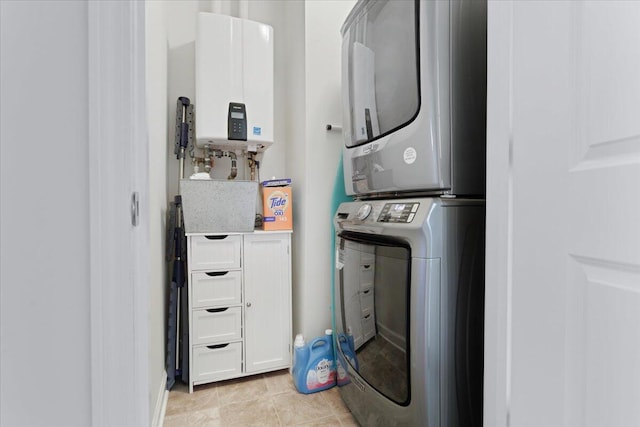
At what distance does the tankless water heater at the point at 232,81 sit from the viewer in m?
1.83

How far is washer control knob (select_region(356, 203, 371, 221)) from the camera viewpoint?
1265 mm

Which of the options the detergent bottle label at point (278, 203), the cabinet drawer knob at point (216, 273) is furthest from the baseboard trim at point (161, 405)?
the detergent bottle label at point (278, 203)

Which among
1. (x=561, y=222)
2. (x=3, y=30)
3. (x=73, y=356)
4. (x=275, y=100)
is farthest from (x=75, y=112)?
(x=275, y=100)

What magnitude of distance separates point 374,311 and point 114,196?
1.04m

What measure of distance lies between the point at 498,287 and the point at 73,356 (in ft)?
2.88

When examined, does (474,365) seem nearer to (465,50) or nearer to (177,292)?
(465,50)

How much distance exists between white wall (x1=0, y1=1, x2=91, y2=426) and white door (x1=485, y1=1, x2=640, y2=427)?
87cm

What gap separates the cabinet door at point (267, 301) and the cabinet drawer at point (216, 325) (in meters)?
0.06

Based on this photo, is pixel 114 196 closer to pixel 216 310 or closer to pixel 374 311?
pixel 374 311

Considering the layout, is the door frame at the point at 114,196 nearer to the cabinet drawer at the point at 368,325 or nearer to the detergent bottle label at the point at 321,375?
the cabinet drawer at the point at 368,325

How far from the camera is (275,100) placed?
237 cm

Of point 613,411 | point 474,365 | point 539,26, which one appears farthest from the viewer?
point 474,365

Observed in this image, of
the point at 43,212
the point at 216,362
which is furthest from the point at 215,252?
the point at 43,212

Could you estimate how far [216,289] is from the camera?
1748 mm
